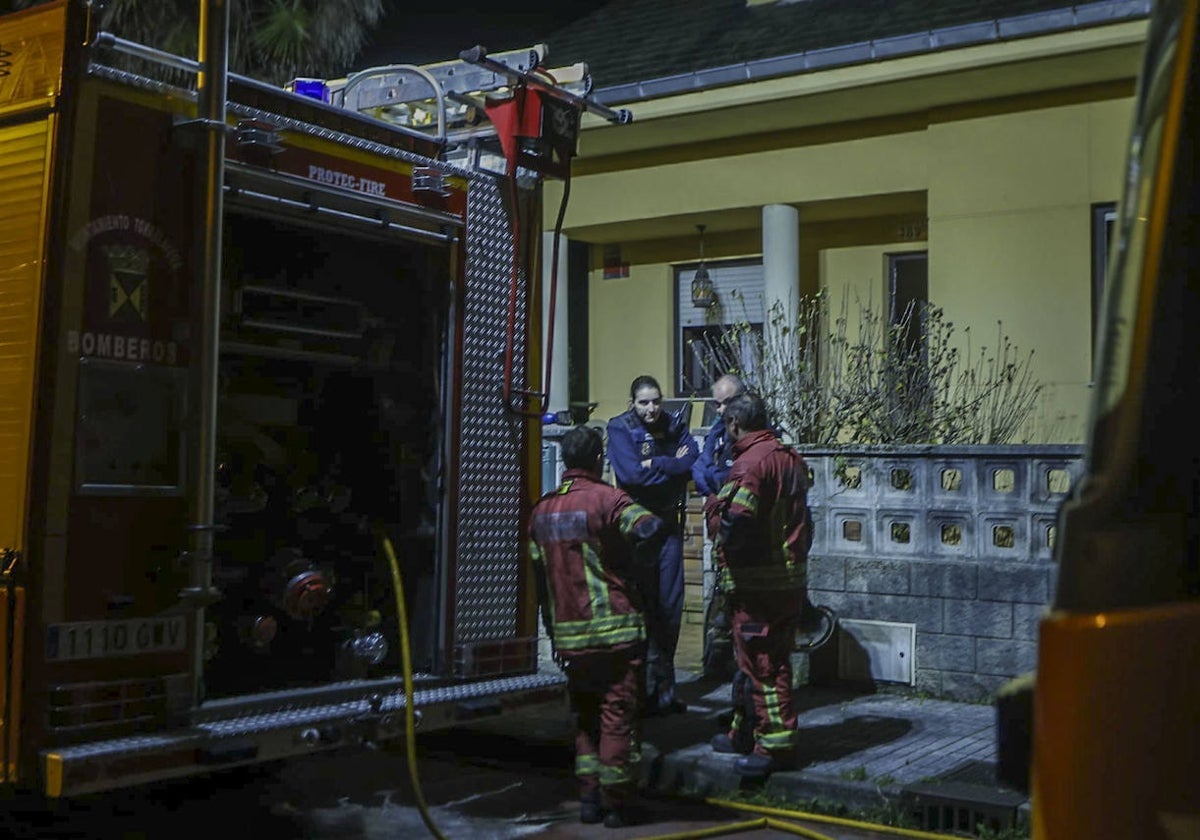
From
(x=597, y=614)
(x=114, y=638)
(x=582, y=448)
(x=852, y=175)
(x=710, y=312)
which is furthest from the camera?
(x=710, y=312)

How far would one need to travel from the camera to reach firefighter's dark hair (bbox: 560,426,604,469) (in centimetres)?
624

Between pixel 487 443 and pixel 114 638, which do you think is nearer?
pixel 114 638

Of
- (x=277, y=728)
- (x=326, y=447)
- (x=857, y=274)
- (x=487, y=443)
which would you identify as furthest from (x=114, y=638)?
(x=857, y=274)

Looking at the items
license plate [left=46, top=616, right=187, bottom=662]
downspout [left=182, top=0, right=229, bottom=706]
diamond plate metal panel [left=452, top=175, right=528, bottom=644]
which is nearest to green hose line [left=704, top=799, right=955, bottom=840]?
diamond plate metal panel [left=452, top=175, right=528, bottom=644]

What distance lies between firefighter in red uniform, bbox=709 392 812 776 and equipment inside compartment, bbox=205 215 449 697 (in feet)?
4.97

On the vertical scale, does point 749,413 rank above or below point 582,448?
above

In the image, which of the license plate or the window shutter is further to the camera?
the window shutter

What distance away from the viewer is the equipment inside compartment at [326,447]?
597 cm

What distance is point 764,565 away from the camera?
695cm

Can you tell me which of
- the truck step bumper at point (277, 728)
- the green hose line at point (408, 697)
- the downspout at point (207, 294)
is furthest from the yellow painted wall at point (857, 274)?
the downspout at point (207, 294)

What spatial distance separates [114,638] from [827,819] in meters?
3.24

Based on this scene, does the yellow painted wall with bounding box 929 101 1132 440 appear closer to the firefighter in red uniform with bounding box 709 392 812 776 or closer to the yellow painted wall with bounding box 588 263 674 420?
the yellow painted wall with bounding box 588 263 674 420

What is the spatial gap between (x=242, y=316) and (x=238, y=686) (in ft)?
5.00

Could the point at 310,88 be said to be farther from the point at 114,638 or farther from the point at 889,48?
the point at 889,48
